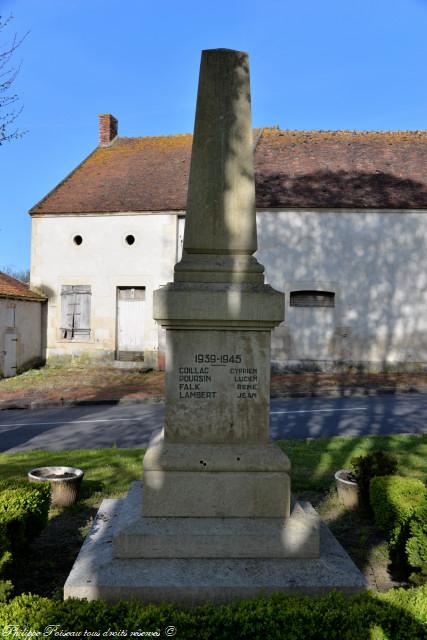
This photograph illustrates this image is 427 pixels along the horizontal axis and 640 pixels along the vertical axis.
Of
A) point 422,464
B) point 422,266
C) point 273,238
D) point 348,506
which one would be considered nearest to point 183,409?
point 348,506

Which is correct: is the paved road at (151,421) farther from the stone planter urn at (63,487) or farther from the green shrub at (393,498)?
the green shrub at (393,498)

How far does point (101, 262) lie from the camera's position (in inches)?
799

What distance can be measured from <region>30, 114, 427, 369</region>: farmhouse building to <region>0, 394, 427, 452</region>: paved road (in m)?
4.78

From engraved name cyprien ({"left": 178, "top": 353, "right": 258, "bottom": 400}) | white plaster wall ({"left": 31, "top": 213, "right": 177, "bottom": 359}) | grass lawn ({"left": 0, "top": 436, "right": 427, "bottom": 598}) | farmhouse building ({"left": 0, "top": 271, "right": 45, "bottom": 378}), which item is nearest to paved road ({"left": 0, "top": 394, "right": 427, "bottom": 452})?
grass lawn ({"left": 0, "top": 436, "right": 427, "bottom": 598})

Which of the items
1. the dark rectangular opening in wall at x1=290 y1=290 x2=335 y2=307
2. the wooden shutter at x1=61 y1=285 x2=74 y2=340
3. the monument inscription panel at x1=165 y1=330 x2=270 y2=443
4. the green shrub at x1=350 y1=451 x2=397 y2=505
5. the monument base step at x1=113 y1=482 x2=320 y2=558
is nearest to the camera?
the monument base step at x1=113 y1=482 x2=320 y2=558

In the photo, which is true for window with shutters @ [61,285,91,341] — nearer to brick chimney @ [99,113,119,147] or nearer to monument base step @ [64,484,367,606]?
brick chimney @ [99,113,119,147]

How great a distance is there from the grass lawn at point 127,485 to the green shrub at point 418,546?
1.35 ft

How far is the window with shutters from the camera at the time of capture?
67.1 ft

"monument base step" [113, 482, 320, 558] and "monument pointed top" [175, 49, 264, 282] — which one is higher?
"monument pointed top" [175, 49, 264, 282]

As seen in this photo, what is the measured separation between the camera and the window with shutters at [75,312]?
20453 millimetres

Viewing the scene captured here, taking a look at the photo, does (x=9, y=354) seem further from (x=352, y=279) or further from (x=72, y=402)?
(x=352, y=279)

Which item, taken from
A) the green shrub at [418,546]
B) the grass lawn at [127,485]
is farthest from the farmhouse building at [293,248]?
the green shrub at [418,546]

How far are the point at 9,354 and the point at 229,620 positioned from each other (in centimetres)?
1734

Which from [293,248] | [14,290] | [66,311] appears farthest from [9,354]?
[293,248]
